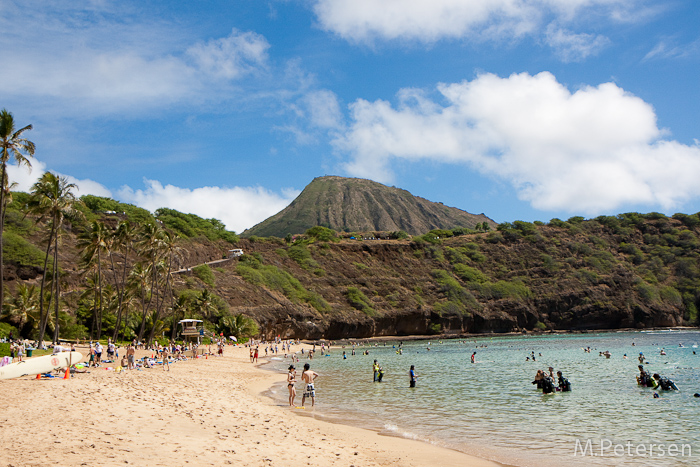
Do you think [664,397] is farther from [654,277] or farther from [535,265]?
[654,277]

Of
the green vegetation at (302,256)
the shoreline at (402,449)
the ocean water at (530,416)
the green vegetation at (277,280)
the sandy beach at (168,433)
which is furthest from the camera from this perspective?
the green vegetation at (302,256)

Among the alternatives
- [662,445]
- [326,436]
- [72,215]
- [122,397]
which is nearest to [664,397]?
[662,445]

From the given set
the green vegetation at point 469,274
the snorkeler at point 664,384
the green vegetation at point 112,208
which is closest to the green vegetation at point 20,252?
the green vegetation at point 112,208

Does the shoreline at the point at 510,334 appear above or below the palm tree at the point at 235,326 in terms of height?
below

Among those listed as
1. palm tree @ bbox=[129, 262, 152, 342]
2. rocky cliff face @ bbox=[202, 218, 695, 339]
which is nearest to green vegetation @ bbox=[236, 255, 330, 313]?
rocky cliff face @ bbox=[202, 218, 695, 339]

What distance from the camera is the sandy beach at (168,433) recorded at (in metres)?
8.14

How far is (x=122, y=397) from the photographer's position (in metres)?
14.8

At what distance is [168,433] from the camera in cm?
1019

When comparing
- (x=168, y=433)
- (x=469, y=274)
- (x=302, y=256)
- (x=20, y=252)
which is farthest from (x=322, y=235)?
(x=168, y=433)

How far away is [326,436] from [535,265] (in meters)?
108

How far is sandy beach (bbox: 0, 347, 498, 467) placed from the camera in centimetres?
814

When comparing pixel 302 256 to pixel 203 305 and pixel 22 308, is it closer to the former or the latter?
pixel 203 305

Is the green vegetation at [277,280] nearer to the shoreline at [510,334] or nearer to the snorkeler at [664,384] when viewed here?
the shoreline at [510,334]

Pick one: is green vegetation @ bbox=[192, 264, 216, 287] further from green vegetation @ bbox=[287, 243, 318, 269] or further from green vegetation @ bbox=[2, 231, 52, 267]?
green vegetation @ bbox=[287, 243, 318, 269]
